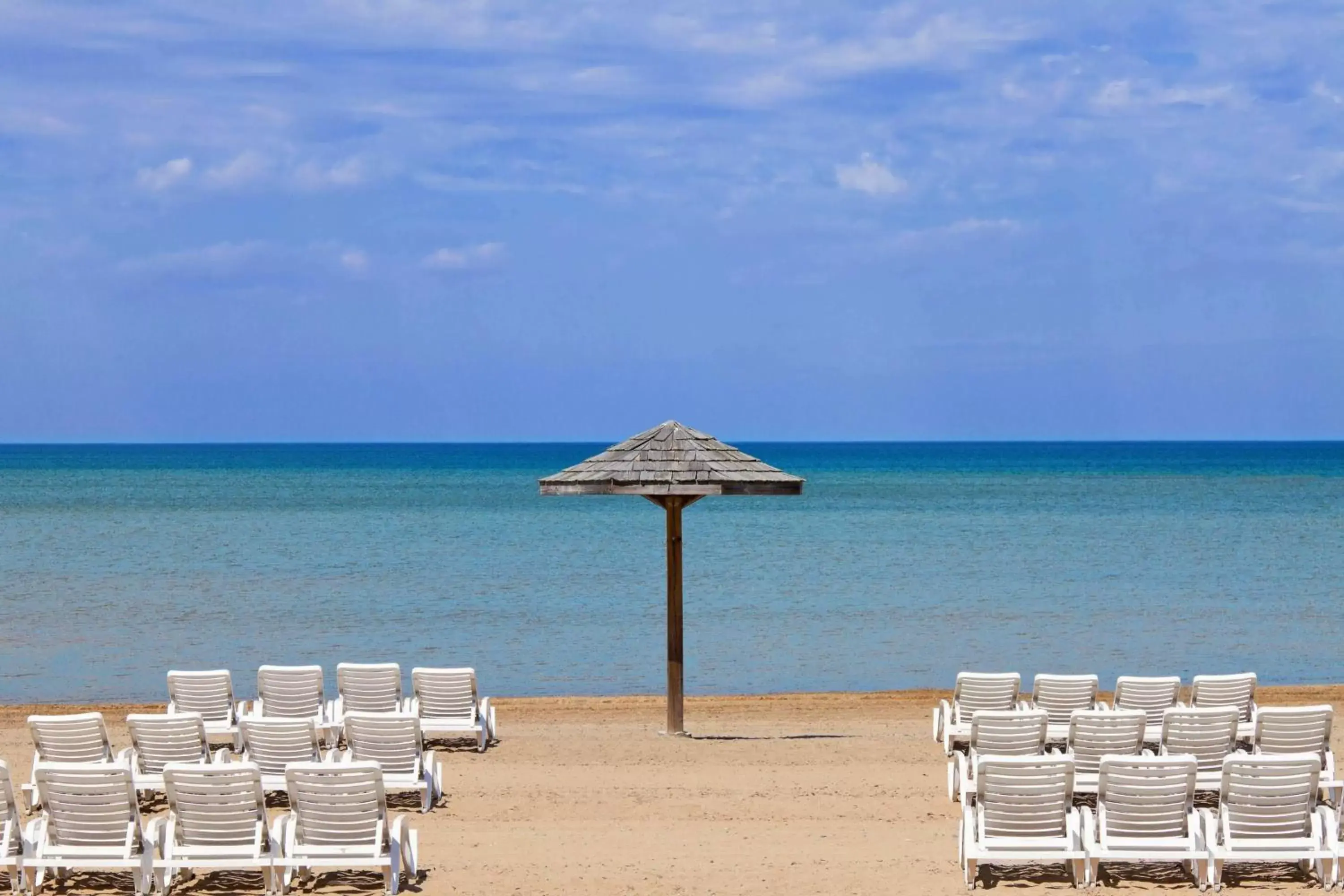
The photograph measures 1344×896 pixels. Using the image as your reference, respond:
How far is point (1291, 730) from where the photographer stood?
11125 mm

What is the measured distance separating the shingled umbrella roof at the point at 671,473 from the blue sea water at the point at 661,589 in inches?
245

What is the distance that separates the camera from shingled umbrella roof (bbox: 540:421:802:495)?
45.0 feet

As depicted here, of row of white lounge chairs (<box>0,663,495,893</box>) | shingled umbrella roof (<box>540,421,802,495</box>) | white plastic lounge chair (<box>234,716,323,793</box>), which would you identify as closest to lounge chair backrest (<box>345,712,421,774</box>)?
white plastic lounge chair (<box>234,716,323,793</box>)

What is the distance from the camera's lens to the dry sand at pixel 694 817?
8.95 metres

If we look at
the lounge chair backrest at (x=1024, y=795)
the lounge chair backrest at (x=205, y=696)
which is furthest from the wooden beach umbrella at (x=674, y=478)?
the lounge chair backrest at (x=1024, y=795)

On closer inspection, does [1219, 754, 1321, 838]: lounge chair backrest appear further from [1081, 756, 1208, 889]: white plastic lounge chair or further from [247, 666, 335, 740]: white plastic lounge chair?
[247, 666, 335, 740]: white plastic lounge chair

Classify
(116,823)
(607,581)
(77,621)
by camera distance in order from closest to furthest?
1. (116,823)
2. (77,621)
3. (607,581)

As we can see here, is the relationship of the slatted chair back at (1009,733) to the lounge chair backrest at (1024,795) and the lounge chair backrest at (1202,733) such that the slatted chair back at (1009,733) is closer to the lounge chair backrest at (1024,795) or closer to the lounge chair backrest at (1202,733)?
the lounge chair backrest at (1202,733)

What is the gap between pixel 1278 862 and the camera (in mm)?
9070

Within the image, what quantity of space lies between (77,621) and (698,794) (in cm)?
1846

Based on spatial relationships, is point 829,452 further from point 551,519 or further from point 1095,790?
point 1095,790

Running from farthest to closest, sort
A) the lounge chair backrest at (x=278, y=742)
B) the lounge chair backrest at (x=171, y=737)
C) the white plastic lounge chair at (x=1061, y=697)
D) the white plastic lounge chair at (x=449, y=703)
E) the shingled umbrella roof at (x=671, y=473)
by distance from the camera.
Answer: the shingled umbrella roof at (x=671, y=473), the white plastic lounge chair at (x=449, y=703), the white plastic lounge chair at (x=1061, y=697), the lounge chair backrest at (x=171, y=737), the lounge chair backrest at (x=278, y=742)

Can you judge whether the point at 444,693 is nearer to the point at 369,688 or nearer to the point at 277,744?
the point at 369,688

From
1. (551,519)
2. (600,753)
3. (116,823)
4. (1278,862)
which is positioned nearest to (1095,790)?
(1278,862)
